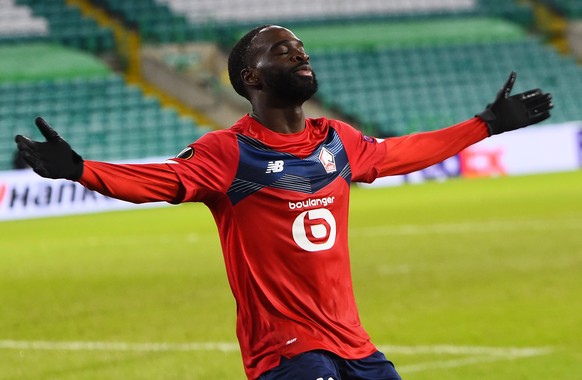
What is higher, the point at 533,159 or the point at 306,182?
the point at 306,182

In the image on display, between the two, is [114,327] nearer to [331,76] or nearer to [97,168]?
[97,168]

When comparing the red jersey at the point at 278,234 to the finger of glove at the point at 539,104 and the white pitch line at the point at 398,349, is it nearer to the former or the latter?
the finger of glove at the point at 539,104

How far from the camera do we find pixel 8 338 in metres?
9.83

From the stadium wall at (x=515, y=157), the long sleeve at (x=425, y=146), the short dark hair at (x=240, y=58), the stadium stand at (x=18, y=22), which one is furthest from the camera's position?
the stadium stand at (x=18, y=22)

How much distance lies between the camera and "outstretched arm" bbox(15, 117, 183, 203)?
4.09m

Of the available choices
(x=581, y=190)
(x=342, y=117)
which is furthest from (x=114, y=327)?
(x=342, y=117)

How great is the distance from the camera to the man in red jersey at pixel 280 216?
4590 mm

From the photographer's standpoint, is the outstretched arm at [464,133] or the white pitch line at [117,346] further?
the white pitch line at [117,346]

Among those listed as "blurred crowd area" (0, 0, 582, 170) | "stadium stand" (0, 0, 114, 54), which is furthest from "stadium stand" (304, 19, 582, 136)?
"stadium stand" (0, 0, 114, 54)

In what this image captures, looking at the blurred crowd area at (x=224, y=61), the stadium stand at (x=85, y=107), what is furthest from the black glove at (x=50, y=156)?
the stadium stand at (x=85, y=107)

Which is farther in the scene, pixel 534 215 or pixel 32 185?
pixel 32 185

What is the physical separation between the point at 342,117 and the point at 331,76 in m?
1.96

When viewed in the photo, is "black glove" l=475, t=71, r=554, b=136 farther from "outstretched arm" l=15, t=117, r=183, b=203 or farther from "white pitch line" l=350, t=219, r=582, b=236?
"white pitch line" l=350, t=219, r=582, b=236

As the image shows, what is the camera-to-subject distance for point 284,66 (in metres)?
4.63
